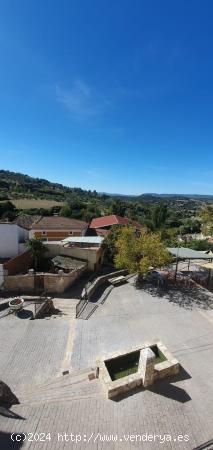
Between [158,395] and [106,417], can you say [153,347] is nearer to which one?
[158,395]

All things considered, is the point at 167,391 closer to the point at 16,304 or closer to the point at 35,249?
the point at 16,304

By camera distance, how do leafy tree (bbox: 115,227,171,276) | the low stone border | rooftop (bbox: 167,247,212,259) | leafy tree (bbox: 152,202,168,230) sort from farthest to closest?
leafy tree (bbox: 152,202,168,230), leafy tree (bbox: 115,227,171,276), rooftop (bbox: 167,247,212,259), the low stone border

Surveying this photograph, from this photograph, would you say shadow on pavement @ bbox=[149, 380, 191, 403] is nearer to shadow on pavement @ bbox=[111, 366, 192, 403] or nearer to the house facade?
shadow on pavement @ bbox=[111, 366, 192, 403]

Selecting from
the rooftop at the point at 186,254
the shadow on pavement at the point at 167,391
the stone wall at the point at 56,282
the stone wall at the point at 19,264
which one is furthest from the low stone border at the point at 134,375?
the stone wall at the point at 19,264

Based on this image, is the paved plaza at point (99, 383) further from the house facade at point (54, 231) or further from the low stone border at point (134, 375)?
the house facade at point (54, 231)

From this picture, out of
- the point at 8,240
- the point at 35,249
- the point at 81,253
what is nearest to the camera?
the point at 35,249

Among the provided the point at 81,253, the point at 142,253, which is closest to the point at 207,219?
the point at 142,253

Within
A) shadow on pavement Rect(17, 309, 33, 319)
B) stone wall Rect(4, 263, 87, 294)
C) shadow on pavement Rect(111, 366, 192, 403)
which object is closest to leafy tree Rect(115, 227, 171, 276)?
stone wall Rect(4, 263, 87, 294)
